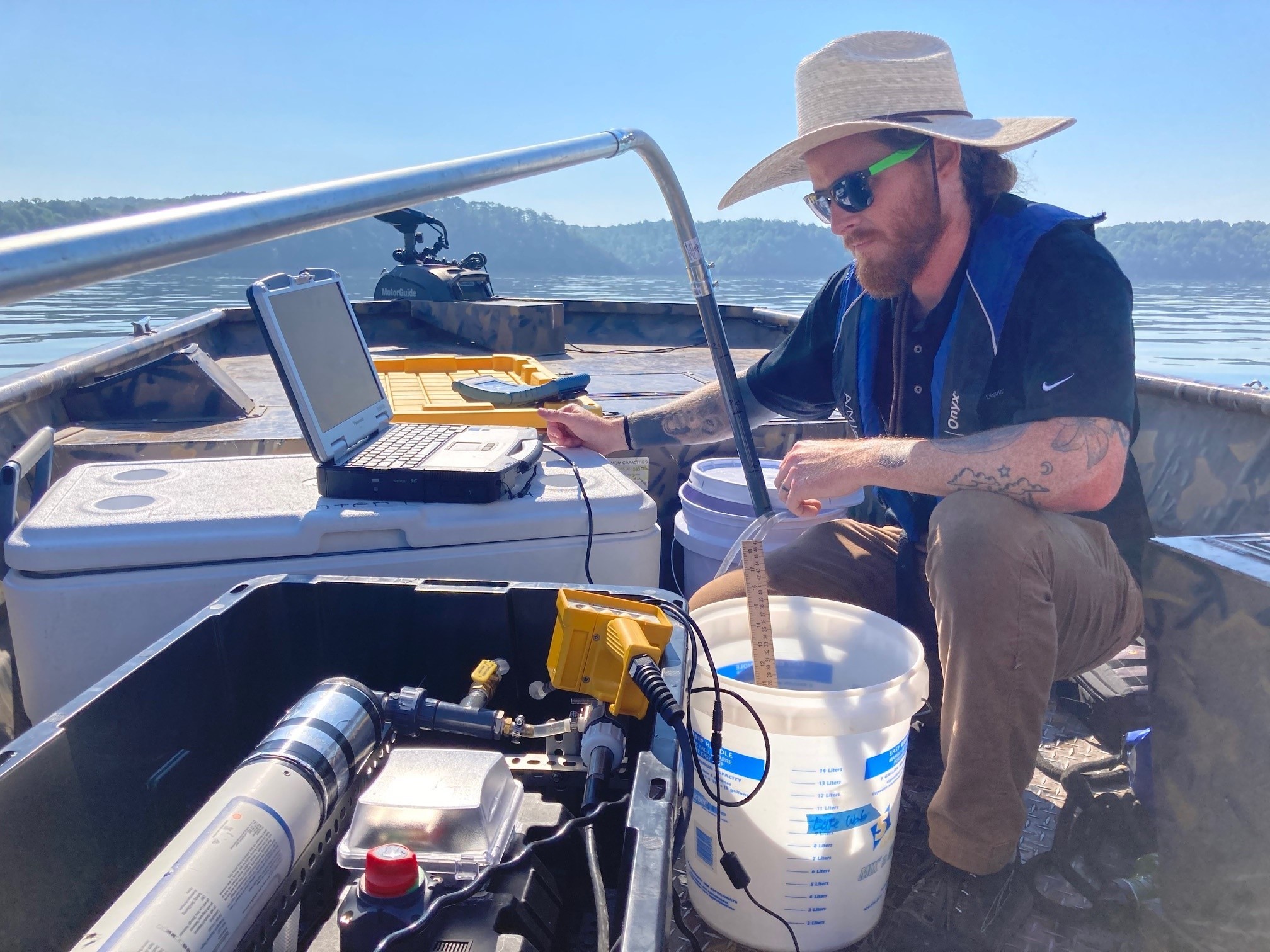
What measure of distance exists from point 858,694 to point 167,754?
3.47 ft

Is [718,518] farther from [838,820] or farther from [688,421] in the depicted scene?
[838,820]

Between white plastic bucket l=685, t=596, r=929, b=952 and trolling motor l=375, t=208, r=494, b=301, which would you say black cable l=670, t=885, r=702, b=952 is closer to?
white plastic bucket l=685, t=596, r=929, b=952

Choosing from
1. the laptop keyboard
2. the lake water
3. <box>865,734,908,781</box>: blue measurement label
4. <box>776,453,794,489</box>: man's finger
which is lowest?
the lake water

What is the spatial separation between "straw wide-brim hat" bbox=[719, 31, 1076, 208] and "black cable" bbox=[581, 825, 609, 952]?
163cm

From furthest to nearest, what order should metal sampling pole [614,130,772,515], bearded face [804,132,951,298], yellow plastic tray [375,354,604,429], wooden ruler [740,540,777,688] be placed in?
yellow plastic tray [375,354,604,429] < bearded face [804,132,951,298] < metal sampling pole [614,130,772,515] < wooden ruler [740,540,777,688]

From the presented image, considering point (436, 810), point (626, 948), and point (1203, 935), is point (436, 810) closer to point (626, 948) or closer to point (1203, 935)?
point (626, 948)

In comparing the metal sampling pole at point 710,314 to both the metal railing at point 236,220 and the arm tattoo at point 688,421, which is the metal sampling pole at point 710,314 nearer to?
the metal railing at point 236,220

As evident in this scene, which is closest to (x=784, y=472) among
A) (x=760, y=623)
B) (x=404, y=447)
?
(x=760, y=623)

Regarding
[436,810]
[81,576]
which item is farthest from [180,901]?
[81,576]

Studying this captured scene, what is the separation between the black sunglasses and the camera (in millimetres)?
2018

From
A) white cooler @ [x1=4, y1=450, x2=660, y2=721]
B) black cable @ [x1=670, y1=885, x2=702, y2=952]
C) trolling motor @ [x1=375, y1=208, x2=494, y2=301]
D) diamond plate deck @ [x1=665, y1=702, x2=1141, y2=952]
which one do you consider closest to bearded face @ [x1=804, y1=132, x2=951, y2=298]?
white cooler @ [x1=4, y1=450, x2=660, y2=721]

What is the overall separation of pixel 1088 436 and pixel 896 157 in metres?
0.80

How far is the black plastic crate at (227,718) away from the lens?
0.97 meters

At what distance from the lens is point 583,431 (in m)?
2.36
